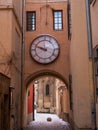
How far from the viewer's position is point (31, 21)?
1850 centimetres

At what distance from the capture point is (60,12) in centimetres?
1861

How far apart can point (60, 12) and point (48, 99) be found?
30610mm

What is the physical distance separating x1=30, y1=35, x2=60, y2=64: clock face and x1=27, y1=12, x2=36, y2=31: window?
3.10 ft

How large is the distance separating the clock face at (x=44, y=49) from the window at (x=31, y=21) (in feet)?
3.10

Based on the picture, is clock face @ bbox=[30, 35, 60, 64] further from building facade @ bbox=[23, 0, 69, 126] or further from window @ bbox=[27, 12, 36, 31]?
Result: window @ bbox=[27, 12, 36, 31]

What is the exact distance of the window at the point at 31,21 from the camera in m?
18.4

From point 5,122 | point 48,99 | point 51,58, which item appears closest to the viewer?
point 5,122

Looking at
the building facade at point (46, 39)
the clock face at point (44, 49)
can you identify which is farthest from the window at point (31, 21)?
the clock face at point (44, 49)

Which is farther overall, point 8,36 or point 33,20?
point 33,20

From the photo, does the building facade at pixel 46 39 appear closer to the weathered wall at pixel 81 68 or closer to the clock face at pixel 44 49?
the clock face at pixel 44 49

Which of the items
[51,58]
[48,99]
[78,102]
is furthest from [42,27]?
[48,99]

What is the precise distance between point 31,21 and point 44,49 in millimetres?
2212

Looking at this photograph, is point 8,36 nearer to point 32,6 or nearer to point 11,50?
point 11,50

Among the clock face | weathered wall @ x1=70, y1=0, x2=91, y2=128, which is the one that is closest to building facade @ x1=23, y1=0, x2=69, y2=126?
the clock face
